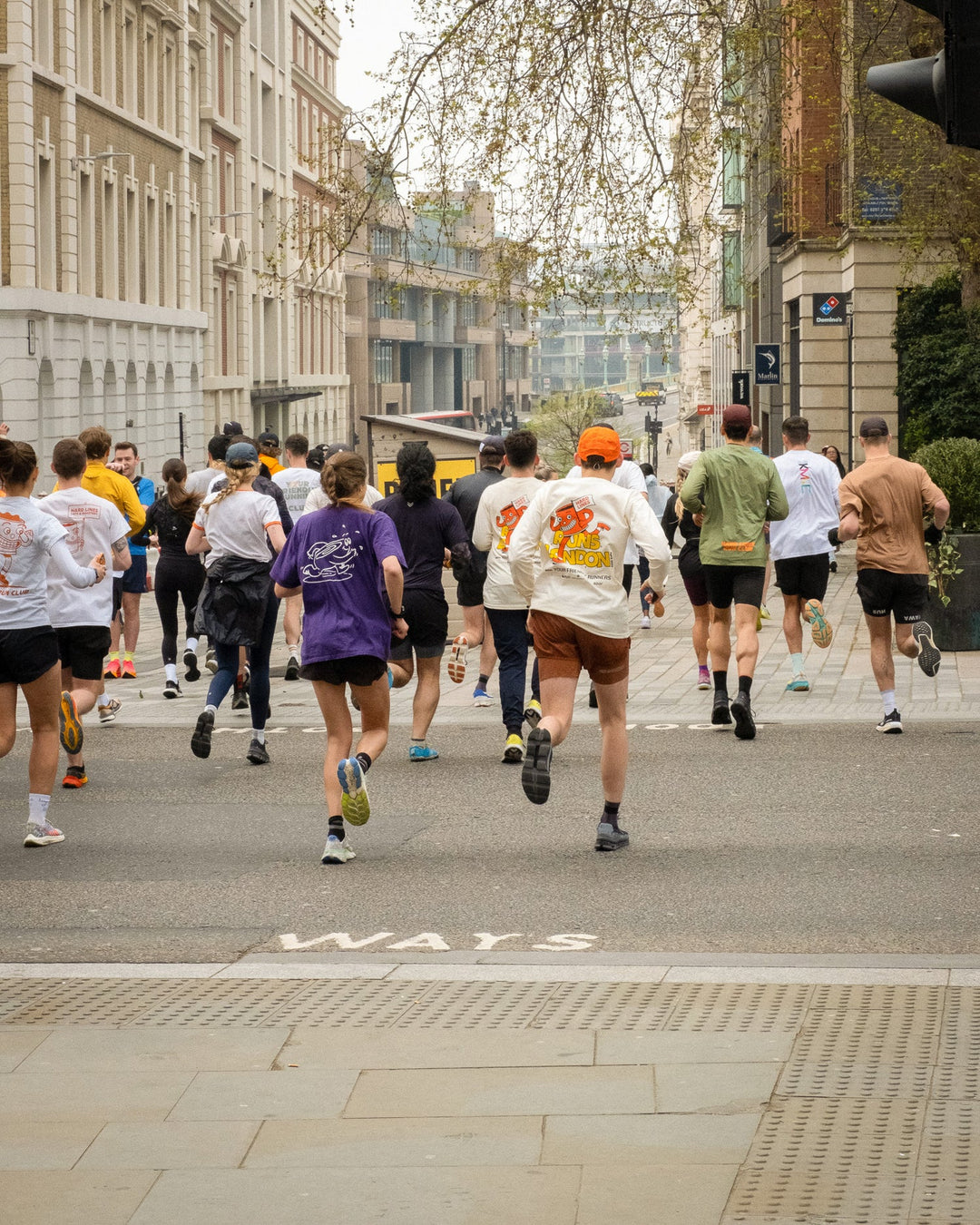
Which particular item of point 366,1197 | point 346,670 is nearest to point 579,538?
point 346,670

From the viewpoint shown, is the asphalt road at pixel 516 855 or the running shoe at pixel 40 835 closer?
the asphalt road at pixel 516 855

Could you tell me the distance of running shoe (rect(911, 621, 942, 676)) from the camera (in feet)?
38.4

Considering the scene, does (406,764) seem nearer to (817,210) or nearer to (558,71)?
(558,71)

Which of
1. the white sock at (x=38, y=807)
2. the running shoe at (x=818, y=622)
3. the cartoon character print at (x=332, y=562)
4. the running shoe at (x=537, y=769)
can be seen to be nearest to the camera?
the running shoe at (x=537, y=769)

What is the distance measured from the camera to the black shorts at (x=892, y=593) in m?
11.6

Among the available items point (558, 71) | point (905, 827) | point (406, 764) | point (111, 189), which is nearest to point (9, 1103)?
point (905, 827)

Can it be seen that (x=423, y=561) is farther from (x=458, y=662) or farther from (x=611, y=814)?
(x=611, y=814)

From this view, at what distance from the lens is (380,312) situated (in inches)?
4377

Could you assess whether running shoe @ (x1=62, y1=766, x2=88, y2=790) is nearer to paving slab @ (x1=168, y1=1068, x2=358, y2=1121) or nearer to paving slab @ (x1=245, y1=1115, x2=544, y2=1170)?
paving slab @ (x1=168, y1=1068, x2=358, y2=1121)

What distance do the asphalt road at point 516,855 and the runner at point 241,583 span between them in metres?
0.46

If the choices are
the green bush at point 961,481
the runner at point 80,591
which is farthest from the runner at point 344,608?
the green bush at point 961,481

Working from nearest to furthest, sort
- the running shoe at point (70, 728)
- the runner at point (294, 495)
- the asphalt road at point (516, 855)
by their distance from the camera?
1. the asphalt road at point (516, 855)
2. the running shoe at point (70, 728)
3. the runner at point (294, 495)

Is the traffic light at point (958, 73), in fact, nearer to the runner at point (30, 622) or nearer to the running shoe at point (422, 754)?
the runner at point (30, 622)

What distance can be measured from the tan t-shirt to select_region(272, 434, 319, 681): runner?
15.8 feet
